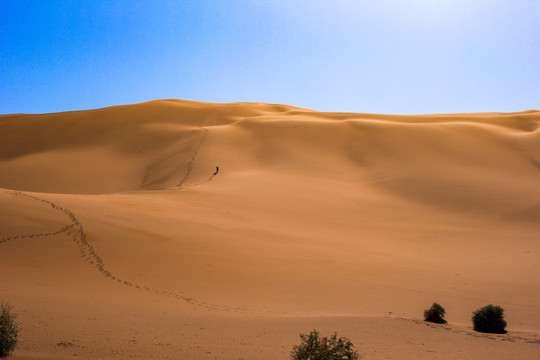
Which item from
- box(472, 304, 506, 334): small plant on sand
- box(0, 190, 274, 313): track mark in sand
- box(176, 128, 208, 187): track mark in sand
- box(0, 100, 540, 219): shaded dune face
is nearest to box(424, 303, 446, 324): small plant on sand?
box(472, 304, 506, 334): small plant on sand

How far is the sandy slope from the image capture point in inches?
262

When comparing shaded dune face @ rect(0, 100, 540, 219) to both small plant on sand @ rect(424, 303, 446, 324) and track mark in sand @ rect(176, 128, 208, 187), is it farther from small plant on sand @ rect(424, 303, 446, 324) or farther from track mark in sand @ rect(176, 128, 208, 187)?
small plant on sand @ rect(424, 303, 446, 324)

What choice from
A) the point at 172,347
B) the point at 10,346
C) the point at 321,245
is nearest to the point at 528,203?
the point at 321,245

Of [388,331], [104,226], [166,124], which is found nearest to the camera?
[388,331]

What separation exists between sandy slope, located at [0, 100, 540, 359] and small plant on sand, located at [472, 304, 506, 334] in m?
0.27

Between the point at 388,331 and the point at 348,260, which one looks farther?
the point at 348,260

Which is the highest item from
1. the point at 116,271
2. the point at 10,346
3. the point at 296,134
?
the point at 296,134

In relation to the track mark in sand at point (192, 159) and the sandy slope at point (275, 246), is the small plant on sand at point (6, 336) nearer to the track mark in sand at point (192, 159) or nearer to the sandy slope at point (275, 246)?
the sandy slope at point (275, 246)

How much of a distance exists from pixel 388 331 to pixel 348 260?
17.7 ft

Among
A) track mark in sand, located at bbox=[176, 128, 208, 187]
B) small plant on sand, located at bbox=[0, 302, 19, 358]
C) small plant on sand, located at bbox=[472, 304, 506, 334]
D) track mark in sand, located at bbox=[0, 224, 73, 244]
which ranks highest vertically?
track mark in sand, located at bbox=[176, 128, 208, 187]

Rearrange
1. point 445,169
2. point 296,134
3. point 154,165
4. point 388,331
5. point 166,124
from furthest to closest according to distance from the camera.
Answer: point 166,124
point 296,134
point 154,165
point 445,169
point 388,331

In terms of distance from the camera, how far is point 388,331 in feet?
23.3

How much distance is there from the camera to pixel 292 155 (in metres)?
28.3

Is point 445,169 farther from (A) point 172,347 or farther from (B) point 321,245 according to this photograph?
(A) point 172,347
